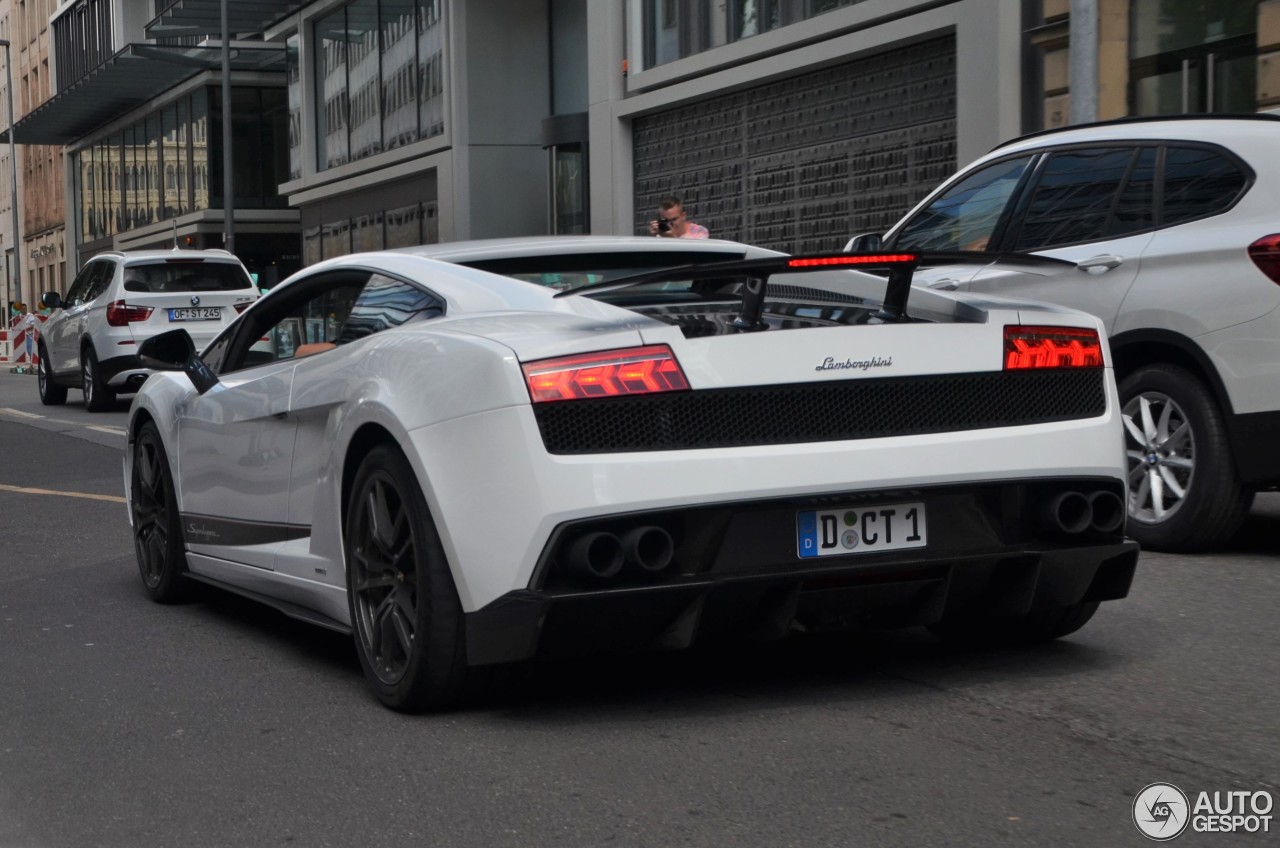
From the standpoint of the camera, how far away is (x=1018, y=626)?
5.32 m

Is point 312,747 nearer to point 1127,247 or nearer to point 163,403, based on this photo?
point 163,403

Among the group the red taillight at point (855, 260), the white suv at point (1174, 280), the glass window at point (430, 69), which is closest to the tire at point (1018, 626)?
the red taillight at point (855, 260)

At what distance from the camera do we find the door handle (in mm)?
7461

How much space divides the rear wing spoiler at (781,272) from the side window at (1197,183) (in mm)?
2697

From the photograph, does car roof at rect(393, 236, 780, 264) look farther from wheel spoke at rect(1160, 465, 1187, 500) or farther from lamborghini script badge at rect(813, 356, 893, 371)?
wheel spoke at rect(1160, 465, 1187, 500)

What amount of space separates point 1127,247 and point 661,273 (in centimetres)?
363

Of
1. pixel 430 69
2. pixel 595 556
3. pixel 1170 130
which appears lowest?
pixel 595 556

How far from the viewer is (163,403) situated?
22.3 feet

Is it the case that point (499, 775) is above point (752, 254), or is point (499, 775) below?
below

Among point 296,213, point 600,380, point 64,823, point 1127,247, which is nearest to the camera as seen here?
point 64,823

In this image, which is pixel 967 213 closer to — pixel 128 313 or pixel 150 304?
pixel 150 304

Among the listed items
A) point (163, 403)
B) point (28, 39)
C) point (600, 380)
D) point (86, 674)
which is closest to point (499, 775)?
point (600, 380)

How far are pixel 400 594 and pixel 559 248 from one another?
1246 mm

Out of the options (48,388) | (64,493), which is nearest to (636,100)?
(48,388)
